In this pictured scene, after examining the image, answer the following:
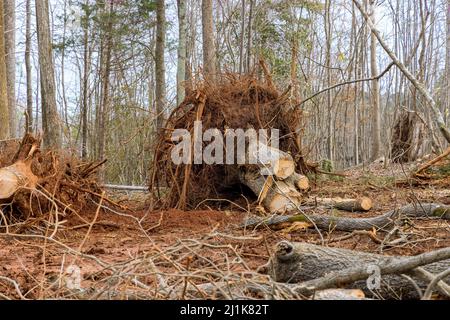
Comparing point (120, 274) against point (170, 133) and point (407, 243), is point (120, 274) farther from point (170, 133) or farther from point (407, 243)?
point (170, 133)

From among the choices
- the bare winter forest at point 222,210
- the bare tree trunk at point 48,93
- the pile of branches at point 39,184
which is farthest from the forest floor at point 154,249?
the bare tree trunk at point 48,93

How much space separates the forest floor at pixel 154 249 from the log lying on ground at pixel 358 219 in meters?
0.09

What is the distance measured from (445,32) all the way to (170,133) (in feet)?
64.8

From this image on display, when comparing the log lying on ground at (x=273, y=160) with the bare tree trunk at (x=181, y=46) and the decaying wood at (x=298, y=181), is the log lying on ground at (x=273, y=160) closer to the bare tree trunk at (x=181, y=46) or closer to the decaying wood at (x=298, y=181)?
the decaying wood at (x=298, y=181)

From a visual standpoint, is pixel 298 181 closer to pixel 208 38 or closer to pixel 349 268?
pixel 349 268

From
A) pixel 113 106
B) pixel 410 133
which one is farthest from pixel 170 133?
pixel 113 106

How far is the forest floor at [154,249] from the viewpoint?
2.58 m

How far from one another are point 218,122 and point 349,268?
4.52 m

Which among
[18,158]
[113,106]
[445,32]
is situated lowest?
[18,158]

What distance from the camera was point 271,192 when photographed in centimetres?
621

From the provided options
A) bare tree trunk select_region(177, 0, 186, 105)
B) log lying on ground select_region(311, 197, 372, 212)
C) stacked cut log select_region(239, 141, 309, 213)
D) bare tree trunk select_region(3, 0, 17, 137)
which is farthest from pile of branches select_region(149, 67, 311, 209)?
bare tree trunk select_region(3, 0, 17, 137)

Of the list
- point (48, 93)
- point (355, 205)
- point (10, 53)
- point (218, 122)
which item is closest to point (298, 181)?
point (355, 205)

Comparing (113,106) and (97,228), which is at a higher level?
(113,106)
